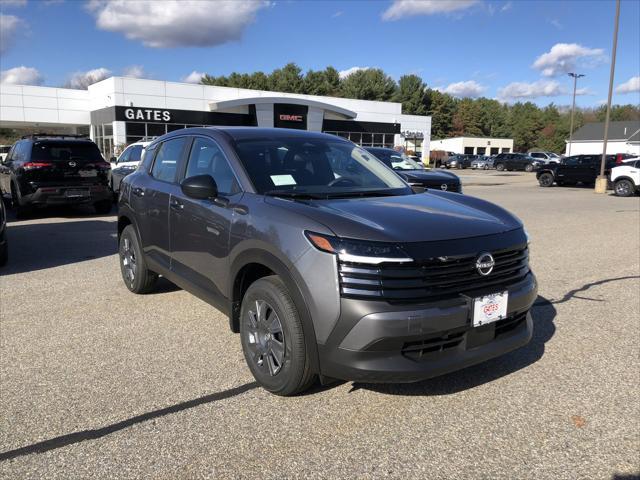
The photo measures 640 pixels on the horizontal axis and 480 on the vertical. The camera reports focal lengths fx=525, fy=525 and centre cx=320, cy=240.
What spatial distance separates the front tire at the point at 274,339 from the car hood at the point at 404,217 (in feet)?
1.72

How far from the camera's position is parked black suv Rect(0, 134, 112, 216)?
11.0 m

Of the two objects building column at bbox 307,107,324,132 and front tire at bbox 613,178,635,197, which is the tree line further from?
front tire at bbox 613,178,635,197

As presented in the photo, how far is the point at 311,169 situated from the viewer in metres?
4.17

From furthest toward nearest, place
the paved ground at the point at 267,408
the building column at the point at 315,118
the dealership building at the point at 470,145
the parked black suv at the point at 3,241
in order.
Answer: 1. the dealership building at the point at 470,145
2. the building column at the point at 315,118
3. the parked black suv at the point at 3,241
4. the paved ground at the point at 267,408

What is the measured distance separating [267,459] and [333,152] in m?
2.65

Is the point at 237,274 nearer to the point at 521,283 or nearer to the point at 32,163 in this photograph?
the point at 521,283

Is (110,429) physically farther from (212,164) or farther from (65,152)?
(65,152)

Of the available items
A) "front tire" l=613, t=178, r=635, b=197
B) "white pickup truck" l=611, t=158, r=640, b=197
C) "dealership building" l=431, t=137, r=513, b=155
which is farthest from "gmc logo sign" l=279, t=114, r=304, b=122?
"dealership building" l=431, t=137, r=513, b=155

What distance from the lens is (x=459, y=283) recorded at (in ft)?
9.93

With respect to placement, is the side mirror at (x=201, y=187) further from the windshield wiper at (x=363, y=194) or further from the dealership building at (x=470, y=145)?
the dealership building at (x=470, y=145)

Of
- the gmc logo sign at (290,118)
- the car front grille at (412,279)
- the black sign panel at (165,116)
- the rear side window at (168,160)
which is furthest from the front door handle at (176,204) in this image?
the gmc logo sign at (290,118)

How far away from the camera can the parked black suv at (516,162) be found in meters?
51.2

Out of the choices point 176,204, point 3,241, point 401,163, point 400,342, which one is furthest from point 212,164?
point 401,163

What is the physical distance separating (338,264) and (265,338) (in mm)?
875
